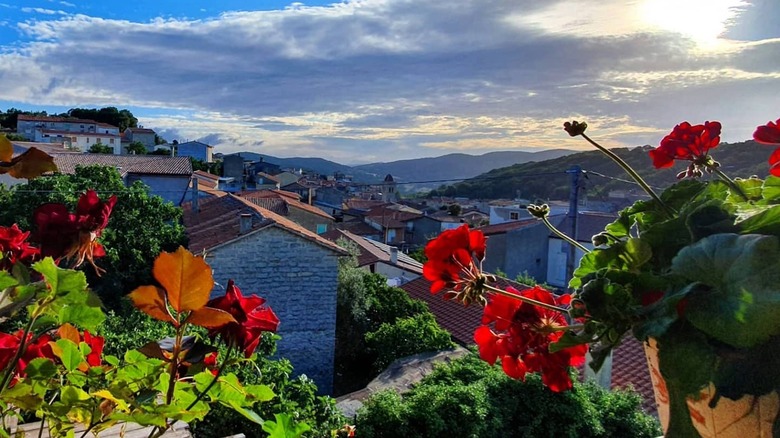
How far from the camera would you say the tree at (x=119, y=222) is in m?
9.88

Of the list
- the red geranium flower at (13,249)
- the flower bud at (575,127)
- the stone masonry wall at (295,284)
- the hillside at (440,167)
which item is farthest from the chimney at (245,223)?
the hillside at (440,167)

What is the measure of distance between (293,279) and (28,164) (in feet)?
30.6

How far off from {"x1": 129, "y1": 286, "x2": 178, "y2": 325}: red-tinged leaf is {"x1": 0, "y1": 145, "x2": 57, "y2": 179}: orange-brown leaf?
21 cm

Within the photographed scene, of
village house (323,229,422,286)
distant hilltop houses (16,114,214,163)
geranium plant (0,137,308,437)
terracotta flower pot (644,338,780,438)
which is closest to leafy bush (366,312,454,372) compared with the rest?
village house (323,229,422,286)

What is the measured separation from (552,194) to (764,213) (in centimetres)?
2213

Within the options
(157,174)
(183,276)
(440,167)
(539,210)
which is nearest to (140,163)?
(157,174)

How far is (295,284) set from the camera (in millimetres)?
9789

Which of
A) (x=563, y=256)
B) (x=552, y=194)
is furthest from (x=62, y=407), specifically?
(x=552, y=194)

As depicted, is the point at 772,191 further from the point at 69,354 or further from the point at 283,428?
the point at 69,354

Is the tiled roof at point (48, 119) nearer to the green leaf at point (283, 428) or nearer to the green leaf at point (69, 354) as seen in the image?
the green leaf at point (69, 354)

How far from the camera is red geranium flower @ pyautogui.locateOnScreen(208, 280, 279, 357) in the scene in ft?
2.05

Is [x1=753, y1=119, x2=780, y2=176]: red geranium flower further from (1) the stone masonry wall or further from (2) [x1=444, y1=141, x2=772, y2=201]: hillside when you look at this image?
(1) the stone masonry wall

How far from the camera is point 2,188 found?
11133 millimetres

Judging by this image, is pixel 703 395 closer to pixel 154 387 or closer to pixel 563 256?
pixel 154 387
